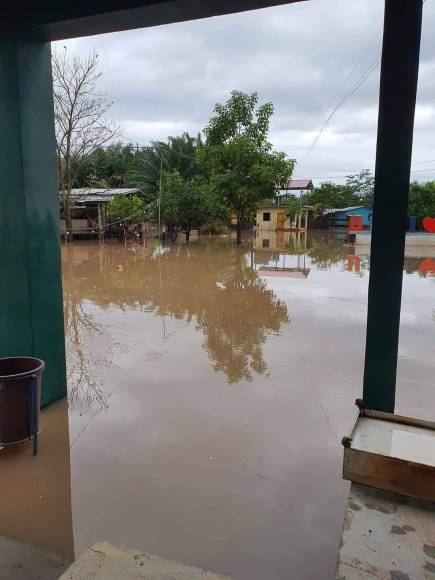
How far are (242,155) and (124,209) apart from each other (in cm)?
656

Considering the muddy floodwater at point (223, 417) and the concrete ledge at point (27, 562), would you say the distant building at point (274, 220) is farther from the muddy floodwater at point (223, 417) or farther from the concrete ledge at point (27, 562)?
the concrete ledge at point (27, 562)

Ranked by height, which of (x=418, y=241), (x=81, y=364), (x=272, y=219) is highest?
(x=272, y=219)

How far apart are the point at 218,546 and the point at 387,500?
938 millimetres

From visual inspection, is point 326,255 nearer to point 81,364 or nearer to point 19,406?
point 81,364

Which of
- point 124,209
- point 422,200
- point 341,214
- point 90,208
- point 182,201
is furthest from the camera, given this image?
point 341,214

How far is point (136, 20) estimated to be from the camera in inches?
130

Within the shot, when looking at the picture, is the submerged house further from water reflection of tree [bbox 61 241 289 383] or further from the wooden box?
the wooden box

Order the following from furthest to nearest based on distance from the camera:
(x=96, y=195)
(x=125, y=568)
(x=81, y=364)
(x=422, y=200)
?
(x=422, y=200) → (x=96, y=195) → (x=81, y=364) → (x=125, y=568)

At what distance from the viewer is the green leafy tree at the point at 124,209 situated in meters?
21.1

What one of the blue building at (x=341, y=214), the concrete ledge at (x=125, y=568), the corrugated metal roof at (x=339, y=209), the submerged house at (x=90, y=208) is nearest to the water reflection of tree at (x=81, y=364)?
the concrete ledge at (x=125, y=568)

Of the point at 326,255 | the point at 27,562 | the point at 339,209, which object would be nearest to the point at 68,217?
the point at 326,255

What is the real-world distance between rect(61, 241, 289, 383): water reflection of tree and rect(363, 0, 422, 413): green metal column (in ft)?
6.96

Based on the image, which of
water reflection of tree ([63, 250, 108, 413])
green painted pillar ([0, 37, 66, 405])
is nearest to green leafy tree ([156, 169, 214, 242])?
water reflection of tree ([63, 250, 108, 413])

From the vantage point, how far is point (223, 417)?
12.7 ft
